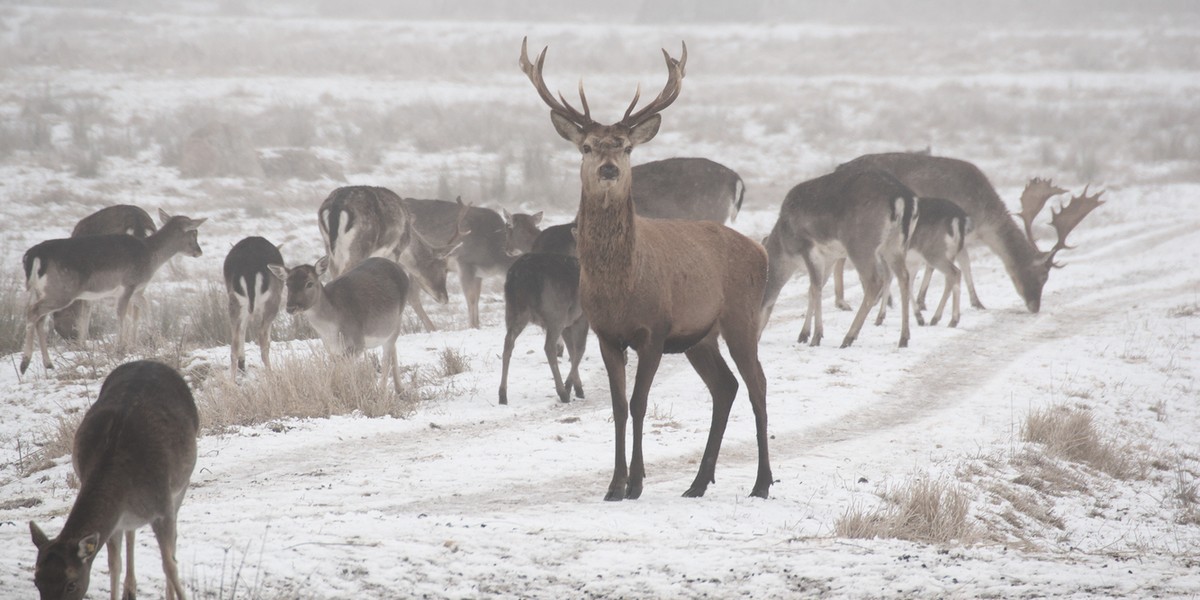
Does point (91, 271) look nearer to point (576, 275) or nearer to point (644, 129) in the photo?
point (576, 275)

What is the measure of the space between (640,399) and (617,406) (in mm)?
142

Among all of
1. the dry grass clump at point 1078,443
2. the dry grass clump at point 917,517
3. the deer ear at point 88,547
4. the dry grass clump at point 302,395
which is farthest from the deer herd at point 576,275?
the dry grass clump at point 1078,443

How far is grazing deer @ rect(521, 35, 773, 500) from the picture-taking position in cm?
664

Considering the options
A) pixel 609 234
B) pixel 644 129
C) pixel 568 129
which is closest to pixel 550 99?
pixel 568 129

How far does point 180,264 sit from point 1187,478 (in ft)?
46.1

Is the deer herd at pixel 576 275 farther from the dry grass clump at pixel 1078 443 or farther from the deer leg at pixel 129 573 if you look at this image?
the dry grass clump at pixel 1078 443

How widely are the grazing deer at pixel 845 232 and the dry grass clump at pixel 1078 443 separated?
146 inches

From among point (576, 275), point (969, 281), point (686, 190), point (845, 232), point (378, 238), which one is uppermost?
point (686, 190)

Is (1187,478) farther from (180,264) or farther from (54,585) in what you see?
(180,264)

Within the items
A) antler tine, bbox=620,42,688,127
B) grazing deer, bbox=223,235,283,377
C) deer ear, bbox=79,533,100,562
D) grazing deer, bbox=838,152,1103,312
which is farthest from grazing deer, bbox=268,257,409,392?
grazing deer, bbox=838,152,1103,312

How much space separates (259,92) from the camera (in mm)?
35812

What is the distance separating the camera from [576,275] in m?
10.5

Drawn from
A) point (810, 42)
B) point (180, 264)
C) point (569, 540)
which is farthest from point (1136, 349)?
point (810, 42)

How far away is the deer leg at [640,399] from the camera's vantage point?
6703 millimetres
